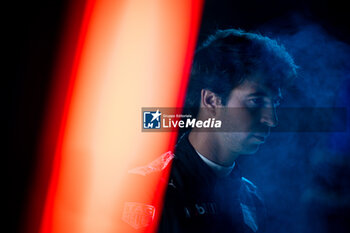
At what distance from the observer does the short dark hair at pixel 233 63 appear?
138cm

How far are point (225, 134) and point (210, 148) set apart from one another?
112 millimetres

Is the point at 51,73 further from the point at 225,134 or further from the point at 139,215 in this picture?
the point at 225,134

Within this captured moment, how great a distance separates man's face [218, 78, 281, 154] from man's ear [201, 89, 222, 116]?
0.05m

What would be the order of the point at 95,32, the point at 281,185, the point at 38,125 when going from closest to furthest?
the point at 38,125 < the point at 95,32 < the point at 281,185

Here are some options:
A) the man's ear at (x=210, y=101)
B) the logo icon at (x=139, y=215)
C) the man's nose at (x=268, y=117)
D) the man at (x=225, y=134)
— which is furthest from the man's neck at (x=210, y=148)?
the logo icon at (x=139, y=215)

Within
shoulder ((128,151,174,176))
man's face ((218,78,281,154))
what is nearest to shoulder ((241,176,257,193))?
man's face ((218,78,281,154))

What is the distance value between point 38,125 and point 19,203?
0.41 metres

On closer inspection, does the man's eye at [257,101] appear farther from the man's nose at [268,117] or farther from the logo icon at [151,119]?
the logo icon at [151,119]

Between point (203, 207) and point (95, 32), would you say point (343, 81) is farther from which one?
point (95, 32)

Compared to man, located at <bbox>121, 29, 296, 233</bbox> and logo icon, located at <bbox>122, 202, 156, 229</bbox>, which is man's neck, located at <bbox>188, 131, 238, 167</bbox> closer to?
man, located at <bbox>121, 29, 296, 233</bbox>

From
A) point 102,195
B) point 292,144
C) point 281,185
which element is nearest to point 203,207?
point 102,195

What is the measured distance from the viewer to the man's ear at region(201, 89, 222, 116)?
135cm

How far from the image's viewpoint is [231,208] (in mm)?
1246

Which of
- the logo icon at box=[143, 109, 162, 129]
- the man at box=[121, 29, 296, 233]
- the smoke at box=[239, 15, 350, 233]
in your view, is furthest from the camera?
the smoke at box=[239, 15, 350, 233]
